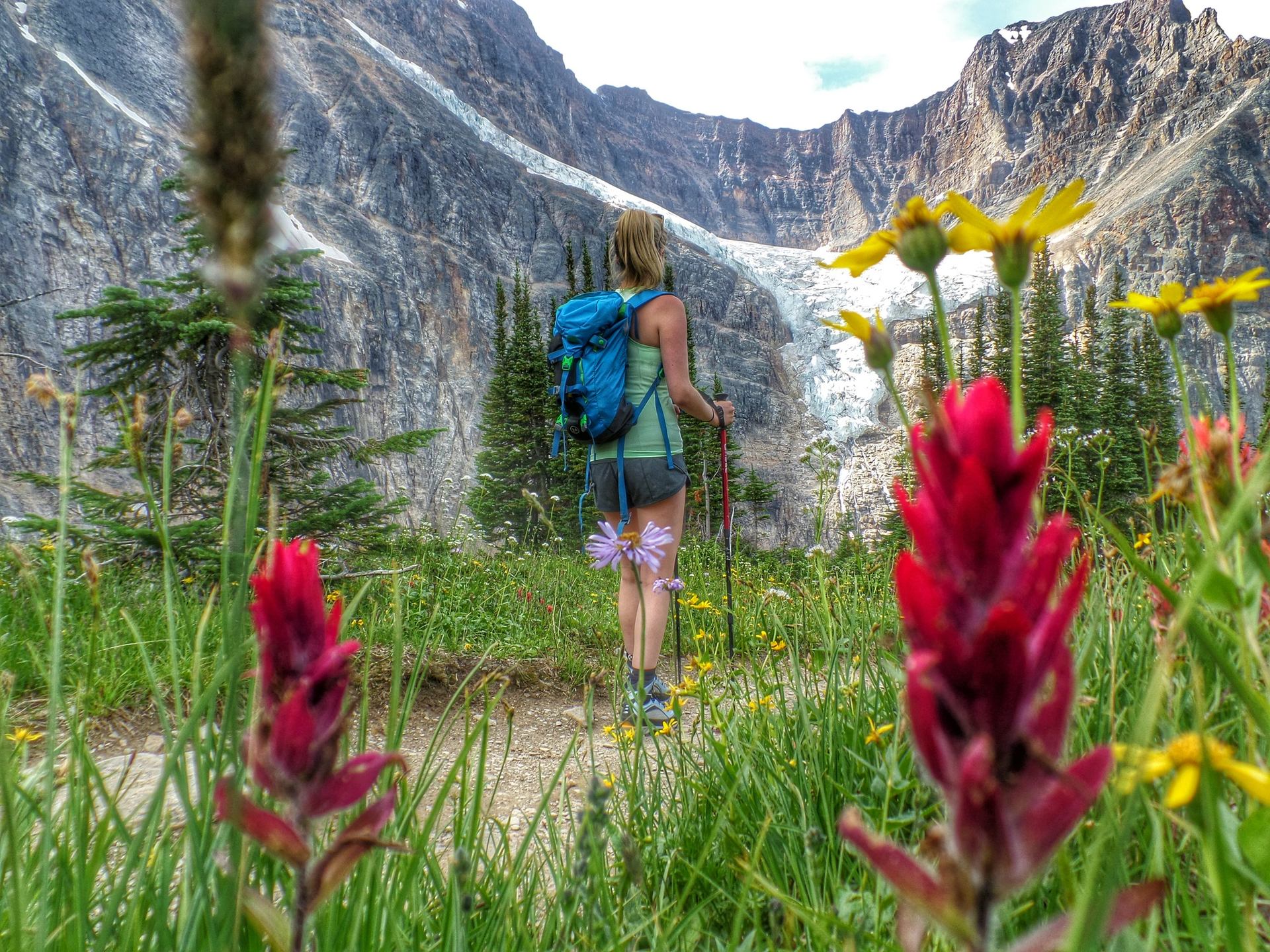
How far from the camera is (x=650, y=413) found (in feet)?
12.8

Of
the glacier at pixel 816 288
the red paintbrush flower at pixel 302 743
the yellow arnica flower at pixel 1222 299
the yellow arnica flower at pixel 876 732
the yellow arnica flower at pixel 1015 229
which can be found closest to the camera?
the red paintbrush flower at pixel 302 743

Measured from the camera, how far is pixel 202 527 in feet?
15.8

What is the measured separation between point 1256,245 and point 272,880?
99.7 metres

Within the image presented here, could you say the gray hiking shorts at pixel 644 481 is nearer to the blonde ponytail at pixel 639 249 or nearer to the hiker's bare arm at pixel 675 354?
the hiker's bare arm at pixel 675 354

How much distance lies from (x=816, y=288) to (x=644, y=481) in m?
78.2

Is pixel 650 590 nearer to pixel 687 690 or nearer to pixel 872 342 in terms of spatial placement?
pixel 687 690

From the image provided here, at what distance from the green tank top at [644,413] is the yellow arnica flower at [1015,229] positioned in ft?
9.89

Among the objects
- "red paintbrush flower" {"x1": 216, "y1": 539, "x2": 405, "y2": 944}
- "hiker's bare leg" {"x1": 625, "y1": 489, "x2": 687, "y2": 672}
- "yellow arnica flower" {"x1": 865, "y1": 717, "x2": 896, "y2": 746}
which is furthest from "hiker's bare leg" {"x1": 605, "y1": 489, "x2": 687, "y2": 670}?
"red paintbrush flower" {"x1": 216, "y1": 539, "x2": 405, "y2": 944}

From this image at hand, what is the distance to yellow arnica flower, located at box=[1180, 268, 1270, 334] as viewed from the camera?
0.87 metres

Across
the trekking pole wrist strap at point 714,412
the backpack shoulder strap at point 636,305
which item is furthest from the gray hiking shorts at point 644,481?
the backpack shoulder strap at point 636,305

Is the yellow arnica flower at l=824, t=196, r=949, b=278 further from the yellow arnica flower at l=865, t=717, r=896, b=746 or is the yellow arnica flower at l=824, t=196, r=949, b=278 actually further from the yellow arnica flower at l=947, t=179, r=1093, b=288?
the yellow arnica flower at l=865, t=717, r=896, b=746

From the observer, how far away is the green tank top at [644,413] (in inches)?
151

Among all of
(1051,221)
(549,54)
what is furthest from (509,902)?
(549,54)

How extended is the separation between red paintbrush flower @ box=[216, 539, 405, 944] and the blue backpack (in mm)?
3142
